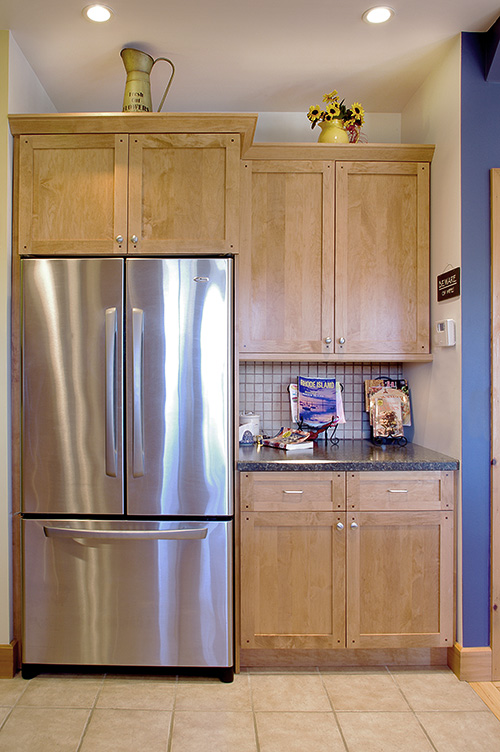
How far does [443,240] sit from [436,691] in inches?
75.8

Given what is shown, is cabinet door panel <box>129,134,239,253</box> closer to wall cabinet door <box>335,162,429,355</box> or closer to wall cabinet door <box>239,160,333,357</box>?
wall cabinet door <box>239,160,333,357</box>

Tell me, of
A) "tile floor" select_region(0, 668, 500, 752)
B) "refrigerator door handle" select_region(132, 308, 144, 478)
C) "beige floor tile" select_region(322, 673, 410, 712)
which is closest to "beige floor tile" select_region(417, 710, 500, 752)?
"tile floor" select_region(0, 668, 500, 752)

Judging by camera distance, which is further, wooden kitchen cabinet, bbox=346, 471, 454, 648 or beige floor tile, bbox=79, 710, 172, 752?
wooden kitchen cabinet, bbox=346, 471, 454, 648

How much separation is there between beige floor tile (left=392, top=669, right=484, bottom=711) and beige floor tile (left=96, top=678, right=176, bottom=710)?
3.13ft

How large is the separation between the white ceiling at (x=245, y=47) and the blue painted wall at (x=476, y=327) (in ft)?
0.90

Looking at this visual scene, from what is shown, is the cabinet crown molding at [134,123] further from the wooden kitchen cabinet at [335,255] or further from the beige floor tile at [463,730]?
the beige floor tile at [463,730]

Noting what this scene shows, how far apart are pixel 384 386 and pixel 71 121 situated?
77.2 inches

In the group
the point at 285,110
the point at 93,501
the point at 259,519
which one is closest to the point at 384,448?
the point at 259,519

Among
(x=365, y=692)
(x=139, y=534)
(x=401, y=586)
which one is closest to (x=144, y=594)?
(x=139, y=534)

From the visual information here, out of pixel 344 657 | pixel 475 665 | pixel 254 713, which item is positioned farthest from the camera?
pixel 344 657

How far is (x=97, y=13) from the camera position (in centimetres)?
209

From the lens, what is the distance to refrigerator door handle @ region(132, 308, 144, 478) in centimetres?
218

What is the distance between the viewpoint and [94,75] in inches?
102

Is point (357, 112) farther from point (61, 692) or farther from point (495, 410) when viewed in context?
point (61, 692)
